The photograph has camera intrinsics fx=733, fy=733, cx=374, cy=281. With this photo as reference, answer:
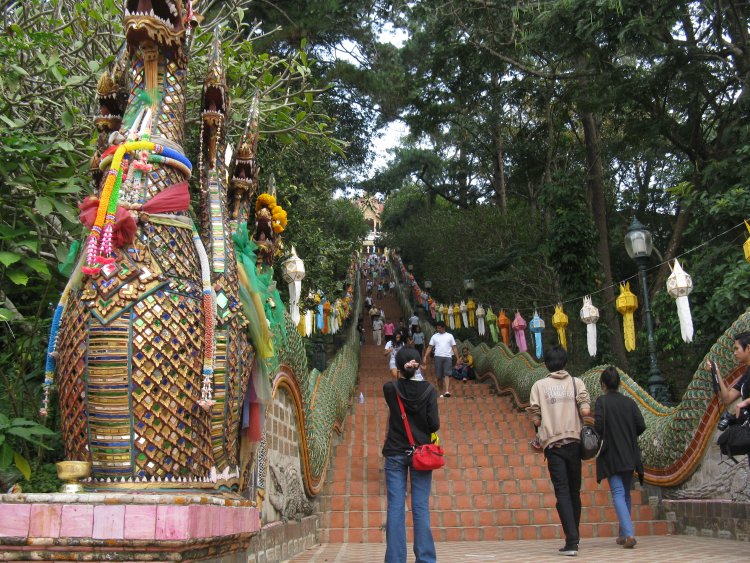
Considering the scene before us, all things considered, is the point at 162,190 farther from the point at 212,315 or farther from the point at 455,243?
the point at 455,243

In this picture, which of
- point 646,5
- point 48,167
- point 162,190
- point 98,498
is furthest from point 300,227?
point 98,498

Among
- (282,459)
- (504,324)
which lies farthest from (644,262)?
(504,324)

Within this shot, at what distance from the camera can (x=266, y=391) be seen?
4258 mm

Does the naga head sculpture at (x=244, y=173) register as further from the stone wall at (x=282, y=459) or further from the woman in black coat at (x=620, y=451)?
the woman in black coat at (x=620, y=451)

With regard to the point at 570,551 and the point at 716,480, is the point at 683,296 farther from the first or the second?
the point at 570,551

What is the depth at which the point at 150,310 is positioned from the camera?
327 cm

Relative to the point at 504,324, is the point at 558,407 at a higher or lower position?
lower

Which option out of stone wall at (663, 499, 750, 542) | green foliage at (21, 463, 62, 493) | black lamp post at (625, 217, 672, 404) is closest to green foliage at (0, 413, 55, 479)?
green foliage at (21, 463, 62, 493)

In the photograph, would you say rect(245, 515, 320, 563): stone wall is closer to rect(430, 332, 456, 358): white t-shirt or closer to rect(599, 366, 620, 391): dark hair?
rect(599, 366, 620, 391): dark hair

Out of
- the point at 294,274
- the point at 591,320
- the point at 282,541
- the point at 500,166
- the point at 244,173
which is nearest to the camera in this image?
the point at 244,173

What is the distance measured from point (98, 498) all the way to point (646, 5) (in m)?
11.9

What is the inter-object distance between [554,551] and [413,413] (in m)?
2.17

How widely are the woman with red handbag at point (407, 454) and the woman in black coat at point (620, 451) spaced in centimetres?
190

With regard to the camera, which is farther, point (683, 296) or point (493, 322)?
point (493, 322)
